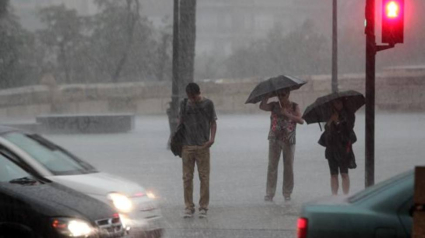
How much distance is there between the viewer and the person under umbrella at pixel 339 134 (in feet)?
44.3

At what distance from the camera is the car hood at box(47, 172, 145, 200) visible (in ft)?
31.4

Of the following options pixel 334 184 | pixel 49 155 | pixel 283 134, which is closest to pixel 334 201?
pixel 49 155

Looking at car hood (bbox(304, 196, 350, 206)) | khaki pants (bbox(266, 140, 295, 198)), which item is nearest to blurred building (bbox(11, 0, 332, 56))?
khaki pants (bbox(266, 140, 295, 198))

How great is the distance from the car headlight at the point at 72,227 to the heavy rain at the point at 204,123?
0.4 inches

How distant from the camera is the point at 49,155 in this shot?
33.2 ft

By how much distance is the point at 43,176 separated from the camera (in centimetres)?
936

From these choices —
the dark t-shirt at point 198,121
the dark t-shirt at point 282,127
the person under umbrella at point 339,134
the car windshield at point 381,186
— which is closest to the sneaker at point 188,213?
the dark t-shirt at point 198,121

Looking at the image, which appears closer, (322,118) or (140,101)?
(322,118)

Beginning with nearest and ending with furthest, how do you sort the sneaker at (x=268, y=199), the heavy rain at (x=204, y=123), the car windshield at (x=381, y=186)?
the car windshield at (x=381, y=186)
the heavy rain at (x=204, y=123)
the sneaker at (x=268, y=199)

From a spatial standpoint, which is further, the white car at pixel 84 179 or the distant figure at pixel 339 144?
the distant figure at pixel 339 144

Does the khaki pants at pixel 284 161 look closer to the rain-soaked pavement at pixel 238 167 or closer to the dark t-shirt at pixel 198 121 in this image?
the rain-soaked pavement at pixel 238 167

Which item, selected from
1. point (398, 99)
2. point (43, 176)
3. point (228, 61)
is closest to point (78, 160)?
point (43, 176)

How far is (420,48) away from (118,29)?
609 inches

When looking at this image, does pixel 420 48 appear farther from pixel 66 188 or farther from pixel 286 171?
pixel 66 188
